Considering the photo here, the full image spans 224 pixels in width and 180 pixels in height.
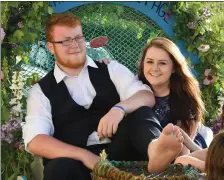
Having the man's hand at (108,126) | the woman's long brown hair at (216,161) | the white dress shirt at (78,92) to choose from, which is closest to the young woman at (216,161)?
the woman's long brown hair at (216,161)

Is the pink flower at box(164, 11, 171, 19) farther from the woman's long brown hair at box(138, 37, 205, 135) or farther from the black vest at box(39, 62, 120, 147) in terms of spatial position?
the black vest at box(39, 62, 120, 147)

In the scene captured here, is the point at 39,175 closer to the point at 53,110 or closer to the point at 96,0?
the point at 53,110

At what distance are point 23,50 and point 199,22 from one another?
4.23 feet

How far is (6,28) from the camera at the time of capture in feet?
13.3

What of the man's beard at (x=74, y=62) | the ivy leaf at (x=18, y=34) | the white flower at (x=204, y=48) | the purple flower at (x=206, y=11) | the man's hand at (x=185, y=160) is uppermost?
the purple flower at (x=206, y=11)

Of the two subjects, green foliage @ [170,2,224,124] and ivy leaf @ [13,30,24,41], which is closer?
ivy leaf @ [13,30,24,41]

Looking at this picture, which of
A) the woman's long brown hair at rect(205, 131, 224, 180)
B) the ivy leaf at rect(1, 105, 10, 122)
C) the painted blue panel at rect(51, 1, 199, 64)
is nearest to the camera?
the woman's long brown hair at rect(205, 131, 224, 180)

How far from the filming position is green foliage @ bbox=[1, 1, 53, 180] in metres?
4.05

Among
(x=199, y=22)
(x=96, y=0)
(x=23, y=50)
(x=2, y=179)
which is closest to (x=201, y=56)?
(x=199, y=22)

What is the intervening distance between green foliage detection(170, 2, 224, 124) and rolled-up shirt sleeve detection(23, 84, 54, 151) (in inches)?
48.6

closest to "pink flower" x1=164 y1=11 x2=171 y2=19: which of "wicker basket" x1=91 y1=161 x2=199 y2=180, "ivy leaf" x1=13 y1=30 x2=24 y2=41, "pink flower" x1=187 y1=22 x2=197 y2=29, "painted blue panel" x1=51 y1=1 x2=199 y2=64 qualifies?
"painted blue panel" x1=51 y1=1 x2=199 y2=64

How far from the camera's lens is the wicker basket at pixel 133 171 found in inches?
107

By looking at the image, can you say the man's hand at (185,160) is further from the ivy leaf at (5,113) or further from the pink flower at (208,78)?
the pink flower at (208,78)

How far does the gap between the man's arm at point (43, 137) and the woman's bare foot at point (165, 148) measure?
1.53ft
